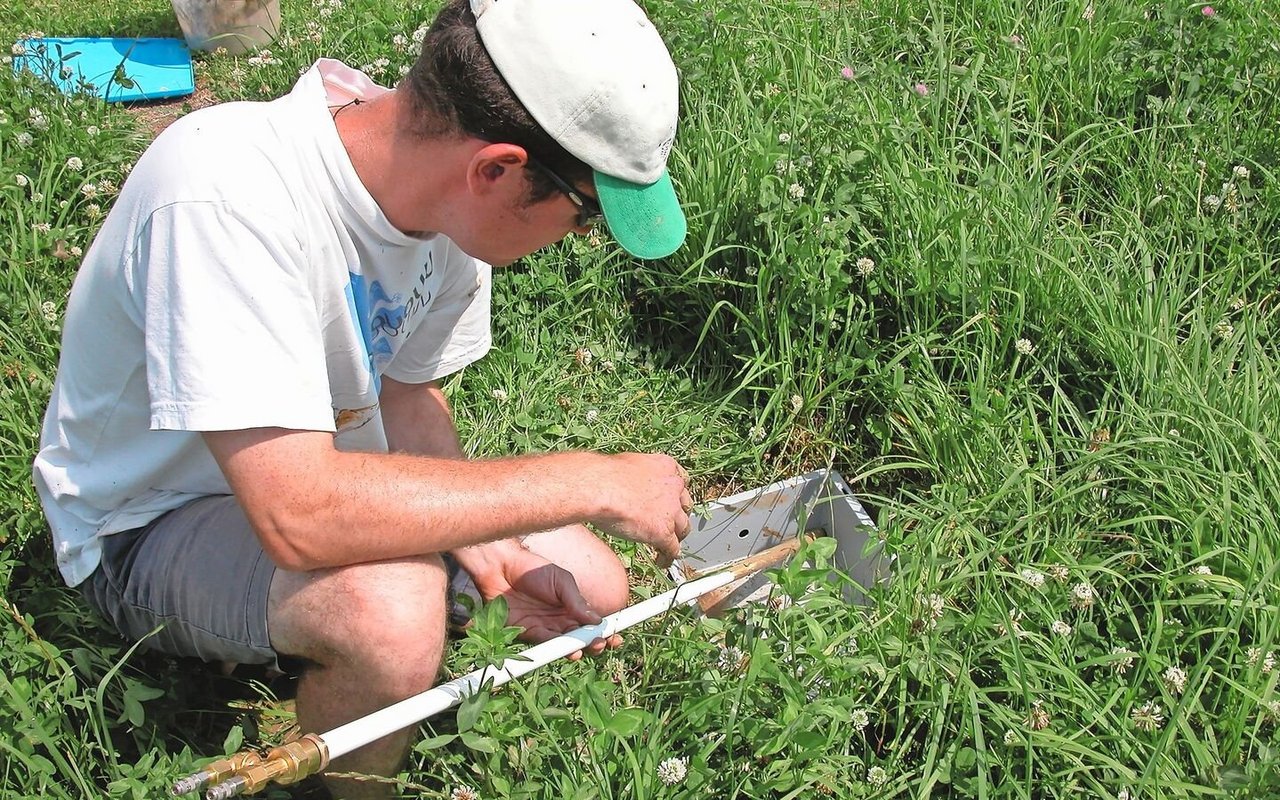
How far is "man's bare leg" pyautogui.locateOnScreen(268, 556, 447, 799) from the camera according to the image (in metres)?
1.70

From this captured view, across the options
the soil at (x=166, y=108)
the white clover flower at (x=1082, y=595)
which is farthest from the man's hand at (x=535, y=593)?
the soil at (x=166, y=108)

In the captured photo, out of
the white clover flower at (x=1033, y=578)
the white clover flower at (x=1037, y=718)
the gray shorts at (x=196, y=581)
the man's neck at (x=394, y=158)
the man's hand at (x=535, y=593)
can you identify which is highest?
the man's neck at (x=394, y=158)

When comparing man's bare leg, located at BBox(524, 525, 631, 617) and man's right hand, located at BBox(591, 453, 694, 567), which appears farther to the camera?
man's bare leg, located at BBox(524, 525, 631, 617)

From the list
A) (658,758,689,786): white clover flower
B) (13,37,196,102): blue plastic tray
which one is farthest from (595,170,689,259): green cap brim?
(13,37,196,102): blue plastic tray

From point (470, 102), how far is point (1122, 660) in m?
1.53

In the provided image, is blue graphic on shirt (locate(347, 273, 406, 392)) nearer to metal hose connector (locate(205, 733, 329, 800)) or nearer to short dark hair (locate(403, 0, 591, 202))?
short dark hair (locate(403, 0, 591, 202))

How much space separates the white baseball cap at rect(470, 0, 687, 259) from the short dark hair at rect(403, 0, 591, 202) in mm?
16

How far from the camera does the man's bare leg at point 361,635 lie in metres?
1.70

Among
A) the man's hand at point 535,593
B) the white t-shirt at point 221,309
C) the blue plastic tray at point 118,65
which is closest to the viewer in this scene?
the white t-shirt at point 221,309

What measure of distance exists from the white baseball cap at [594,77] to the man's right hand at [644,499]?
0.44 m

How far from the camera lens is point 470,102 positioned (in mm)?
1604

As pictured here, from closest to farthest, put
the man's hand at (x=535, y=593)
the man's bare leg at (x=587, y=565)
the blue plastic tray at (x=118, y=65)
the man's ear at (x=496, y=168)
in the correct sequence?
1. the man's ear at (x=496, y=168)
2. the man's hand at (x=535, y=593)
3. the man's bare leg at (x=587, y=565)
4. the blue plastic tray at (x=118, y=65)

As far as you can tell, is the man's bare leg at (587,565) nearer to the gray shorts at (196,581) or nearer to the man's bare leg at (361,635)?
the man's bare leg at (361,635)

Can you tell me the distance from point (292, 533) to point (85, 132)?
2.03m
